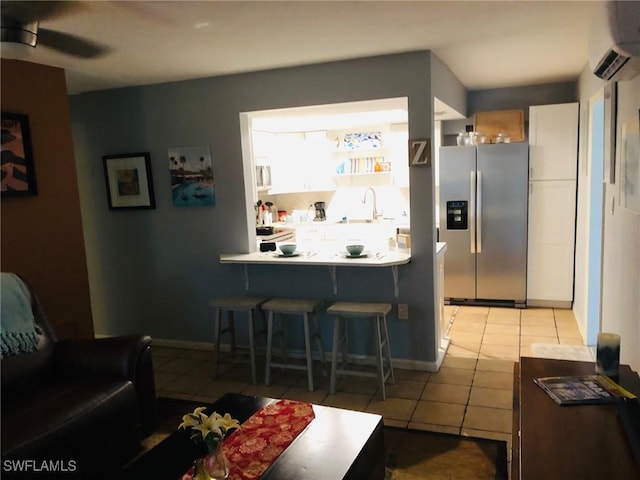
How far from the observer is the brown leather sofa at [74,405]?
7.11 ft

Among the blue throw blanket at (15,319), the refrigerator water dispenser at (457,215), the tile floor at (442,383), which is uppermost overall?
the refrigerator water dispenser at (457,215)

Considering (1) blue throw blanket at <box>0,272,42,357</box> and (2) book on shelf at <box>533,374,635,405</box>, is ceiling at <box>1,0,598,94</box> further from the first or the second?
(2) book on shelf at <box>533,374,635,405</box>

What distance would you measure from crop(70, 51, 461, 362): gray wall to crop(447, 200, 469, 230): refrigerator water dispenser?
1.33m

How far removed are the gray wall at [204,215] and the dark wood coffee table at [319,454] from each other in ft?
5.33

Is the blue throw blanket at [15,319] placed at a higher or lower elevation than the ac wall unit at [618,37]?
lower

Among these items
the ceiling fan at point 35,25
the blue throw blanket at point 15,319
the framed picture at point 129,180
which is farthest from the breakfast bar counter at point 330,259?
the ceiling fan at point 35,25

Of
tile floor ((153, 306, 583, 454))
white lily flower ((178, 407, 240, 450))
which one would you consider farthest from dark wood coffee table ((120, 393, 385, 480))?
tile floor ((153, 306, 583, 454))

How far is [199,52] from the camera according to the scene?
3.20 m

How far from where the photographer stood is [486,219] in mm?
5234

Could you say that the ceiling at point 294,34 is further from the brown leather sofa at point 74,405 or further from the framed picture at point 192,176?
the brown leather sofa at point 74,405

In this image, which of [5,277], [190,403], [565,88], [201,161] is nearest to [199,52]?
[201,161]

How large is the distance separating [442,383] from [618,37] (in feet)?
8.11

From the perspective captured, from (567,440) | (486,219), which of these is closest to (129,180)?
(486,219)

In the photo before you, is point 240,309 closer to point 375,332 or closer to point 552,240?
point 375,332
